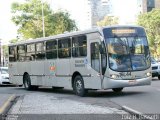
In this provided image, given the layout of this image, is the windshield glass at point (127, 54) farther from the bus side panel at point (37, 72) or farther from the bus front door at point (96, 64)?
the bus side panel at point (37, 72)

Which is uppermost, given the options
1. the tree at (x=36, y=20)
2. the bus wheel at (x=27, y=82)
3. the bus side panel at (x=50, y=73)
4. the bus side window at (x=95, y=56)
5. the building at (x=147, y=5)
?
the building at (x=147, y=5)

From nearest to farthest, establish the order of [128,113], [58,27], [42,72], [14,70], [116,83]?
1. [128,113]
2. [116,83]
3. [42,72]
4. [14,70]
5. [58,27]

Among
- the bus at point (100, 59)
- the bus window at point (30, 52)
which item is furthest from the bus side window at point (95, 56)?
the bus window at point (30, 52)

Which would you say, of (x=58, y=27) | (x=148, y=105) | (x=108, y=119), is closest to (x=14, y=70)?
(x=148, y=105)

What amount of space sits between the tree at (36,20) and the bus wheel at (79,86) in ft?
135

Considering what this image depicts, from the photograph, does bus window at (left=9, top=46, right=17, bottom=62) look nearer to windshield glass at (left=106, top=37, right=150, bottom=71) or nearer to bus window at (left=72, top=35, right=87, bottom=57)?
bus window at (left=72, top=35, right=87, bottom=57)

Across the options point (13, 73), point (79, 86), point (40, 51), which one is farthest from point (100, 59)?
point (13, 73)

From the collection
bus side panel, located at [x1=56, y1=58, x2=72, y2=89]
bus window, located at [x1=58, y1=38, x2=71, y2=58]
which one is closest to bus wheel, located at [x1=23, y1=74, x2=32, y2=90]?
bus side panel, located at [x1=56, y1=58, x2=72, y2=89]

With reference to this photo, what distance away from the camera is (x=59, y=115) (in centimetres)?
1292

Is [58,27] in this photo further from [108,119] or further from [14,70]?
[108,119]

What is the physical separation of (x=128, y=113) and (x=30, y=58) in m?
13.9

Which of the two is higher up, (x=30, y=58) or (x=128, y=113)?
(x=30, y=58)

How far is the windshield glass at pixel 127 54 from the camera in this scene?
61.4ft

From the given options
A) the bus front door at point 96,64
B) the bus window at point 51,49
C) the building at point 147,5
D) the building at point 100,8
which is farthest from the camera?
the building at point 100,8
